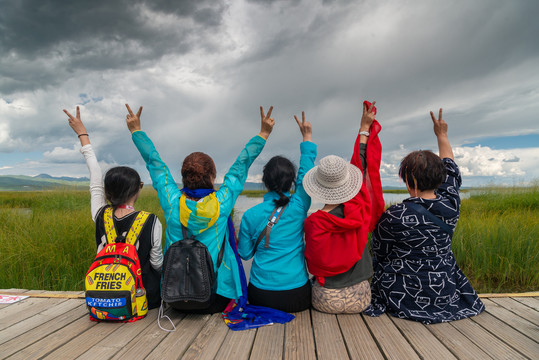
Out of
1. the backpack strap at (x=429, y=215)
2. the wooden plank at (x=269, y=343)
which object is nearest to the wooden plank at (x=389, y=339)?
the wooden plank at (x=269, y=343)

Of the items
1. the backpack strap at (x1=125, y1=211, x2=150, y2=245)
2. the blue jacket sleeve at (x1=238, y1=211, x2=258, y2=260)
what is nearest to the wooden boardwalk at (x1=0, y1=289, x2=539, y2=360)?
the blue jacket sleeve at (x1=238, y1=211, x2=258, y2=260)

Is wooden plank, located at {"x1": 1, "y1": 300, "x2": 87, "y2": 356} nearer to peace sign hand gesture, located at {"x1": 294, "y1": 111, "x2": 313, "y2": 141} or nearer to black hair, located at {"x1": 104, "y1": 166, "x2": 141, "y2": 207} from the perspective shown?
black hair, located at {"x1": 104, "y1": 166, "x2": 141, "y2": 207}

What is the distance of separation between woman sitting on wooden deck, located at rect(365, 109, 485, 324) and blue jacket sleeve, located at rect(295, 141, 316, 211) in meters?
0.68

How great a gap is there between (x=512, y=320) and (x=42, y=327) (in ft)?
13.4

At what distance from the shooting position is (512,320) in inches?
112

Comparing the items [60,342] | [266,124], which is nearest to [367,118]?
[266,124]

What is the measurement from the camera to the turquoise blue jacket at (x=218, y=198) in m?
2.70

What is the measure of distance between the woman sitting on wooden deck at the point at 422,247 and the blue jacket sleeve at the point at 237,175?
126 centimetres

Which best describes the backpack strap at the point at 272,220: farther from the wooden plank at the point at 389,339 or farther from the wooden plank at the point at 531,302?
the wooden plank at the point at 531,302

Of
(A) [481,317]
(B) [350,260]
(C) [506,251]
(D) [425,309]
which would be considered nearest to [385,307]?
(D) [425,309]

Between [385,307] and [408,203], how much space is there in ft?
3.17

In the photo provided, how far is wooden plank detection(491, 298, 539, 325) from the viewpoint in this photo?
9.55ft

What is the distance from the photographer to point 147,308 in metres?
2.92

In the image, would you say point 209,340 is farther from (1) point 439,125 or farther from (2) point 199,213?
(1) point 439,125
